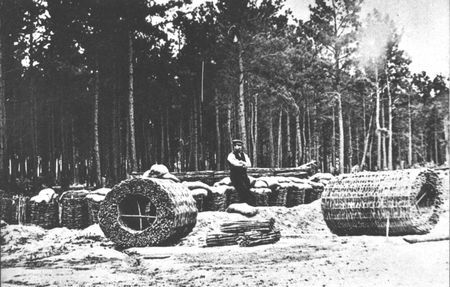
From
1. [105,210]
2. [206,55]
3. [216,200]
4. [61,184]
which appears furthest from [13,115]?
[216,200]

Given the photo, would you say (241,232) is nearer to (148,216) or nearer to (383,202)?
(148,216)

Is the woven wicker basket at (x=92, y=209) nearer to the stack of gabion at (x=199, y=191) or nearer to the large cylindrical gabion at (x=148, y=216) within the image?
the large cylindrical gabion at (x=148, y=216)

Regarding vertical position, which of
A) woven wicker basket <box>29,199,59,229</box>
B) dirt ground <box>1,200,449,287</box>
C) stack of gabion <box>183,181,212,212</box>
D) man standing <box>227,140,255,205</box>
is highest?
man standing <box>227,140,255,205</box>

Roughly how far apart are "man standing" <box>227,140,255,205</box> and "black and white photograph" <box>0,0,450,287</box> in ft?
0.10

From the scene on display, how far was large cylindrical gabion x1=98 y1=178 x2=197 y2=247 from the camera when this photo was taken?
6680 millimetres

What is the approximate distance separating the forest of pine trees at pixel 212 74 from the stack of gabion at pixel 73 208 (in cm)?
43

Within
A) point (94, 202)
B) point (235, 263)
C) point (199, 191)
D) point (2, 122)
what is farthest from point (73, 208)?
point (235, 263)

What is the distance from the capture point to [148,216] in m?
6.81

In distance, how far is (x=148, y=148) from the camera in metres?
9.77

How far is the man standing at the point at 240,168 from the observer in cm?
741

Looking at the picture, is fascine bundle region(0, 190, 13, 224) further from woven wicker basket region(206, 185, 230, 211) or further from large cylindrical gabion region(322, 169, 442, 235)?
large cylindrical gabion region(322, 169, 442, 235)

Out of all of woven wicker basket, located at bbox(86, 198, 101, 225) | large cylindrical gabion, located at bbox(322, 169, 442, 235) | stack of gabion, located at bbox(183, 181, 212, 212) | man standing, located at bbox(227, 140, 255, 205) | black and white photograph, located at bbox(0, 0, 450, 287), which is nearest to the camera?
black and white photograph, located at bbox(0, 0, 450, 287)

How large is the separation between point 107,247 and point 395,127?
4.20 meters

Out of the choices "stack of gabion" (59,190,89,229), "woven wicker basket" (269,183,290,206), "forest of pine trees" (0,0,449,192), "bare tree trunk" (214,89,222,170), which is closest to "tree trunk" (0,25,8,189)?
"forest of pine trees" (0,0,449,192)
